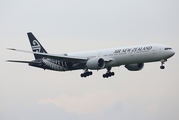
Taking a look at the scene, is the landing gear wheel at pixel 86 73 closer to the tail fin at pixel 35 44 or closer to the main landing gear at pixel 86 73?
the main landing gear at pixel 86 73

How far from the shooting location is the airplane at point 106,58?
72188mm

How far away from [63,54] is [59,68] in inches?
108

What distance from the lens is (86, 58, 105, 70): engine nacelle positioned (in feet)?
243

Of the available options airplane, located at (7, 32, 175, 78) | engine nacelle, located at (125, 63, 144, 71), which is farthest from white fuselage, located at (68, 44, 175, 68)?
engine nacelle, located at (125, 63, 144, 71)

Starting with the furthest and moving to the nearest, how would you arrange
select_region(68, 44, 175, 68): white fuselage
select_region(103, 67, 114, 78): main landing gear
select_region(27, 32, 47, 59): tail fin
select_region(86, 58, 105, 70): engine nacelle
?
1. select_region(27, 32, 47, 59): tail fin
2. select_region(103, 67, 114, 78): main landing gear
3. select_region(86, 58, 105, 70): engine nacelle
4. select_region(68, 44, 175, 68): white fuselage

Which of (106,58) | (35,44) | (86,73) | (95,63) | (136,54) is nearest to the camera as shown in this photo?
(136,54)

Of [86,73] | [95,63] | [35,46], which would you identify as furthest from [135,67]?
[35,46]

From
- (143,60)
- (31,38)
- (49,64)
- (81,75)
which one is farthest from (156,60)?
(31,38)

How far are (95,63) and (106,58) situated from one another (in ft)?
8.90

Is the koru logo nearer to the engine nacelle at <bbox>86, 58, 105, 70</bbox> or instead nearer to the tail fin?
the tail fin

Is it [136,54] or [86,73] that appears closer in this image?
[136,54]

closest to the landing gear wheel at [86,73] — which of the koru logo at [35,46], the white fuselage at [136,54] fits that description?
the white fuselage at [136,54]

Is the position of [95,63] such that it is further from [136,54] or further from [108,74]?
[108,74]

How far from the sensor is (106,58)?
75.6 meters
